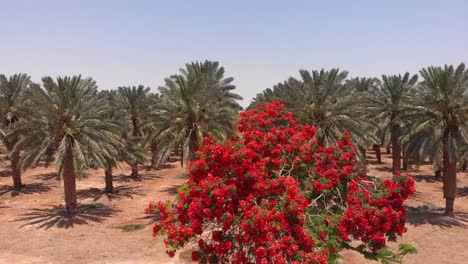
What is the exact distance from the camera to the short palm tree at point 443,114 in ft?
76.8

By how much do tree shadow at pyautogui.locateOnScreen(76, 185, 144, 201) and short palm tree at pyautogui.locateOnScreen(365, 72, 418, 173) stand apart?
20433 mm

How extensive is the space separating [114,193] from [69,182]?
24.7 feet

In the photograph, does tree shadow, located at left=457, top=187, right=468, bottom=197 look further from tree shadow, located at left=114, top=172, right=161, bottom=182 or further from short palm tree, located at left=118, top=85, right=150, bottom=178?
short palm tree, located at left=118, top=85, right=150, bottom=178

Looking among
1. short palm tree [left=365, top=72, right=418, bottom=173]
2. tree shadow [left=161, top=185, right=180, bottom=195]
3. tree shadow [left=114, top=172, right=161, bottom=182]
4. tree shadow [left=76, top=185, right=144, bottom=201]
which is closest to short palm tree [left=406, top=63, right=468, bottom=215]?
short palm tree [left=365, top=72, right=418, bottom=173]

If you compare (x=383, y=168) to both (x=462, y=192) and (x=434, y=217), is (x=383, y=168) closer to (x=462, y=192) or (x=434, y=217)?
(x=462, y=192)

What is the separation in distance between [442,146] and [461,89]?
345 centimetres

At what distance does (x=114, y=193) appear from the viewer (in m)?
32.5

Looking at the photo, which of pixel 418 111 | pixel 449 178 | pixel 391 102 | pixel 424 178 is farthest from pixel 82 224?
pixel 424 178

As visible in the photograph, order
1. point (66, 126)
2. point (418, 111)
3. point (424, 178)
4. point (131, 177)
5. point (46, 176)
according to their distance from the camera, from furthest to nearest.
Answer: point (131, 177) < point (46, 176) < point (424, 178) < point (418, 111) < point (66, 126)

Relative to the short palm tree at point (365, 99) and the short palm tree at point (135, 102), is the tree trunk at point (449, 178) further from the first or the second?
the short palm tree at point (135, 102)

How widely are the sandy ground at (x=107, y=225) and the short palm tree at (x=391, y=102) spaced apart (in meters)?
5.58

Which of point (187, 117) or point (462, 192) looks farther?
point (462, 192)

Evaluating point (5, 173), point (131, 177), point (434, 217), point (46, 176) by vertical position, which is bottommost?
point (434, 217)

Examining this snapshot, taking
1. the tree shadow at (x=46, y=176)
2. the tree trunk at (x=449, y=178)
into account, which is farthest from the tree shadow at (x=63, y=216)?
the tree trunk at (x=449, y=178)
